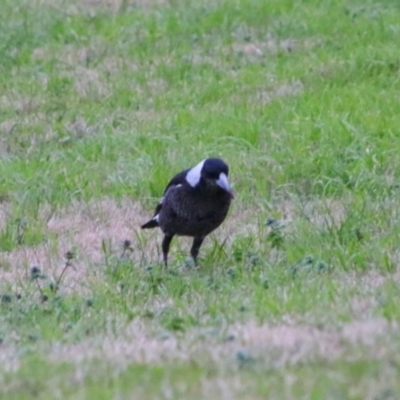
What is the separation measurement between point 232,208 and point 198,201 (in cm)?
156

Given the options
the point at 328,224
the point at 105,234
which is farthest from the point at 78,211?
the point at 328,224

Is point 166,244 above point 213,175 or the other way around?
the other way around

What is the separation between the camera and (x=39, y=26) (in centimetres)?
1560

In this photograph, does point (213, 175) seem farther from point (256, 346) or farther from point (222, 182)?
point (256, 346)

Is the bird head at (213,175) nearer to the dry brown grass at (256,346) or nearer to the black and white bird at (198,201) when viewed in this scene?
the black and white bird at (198,201)

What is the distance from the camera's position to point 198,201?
25.8 feet

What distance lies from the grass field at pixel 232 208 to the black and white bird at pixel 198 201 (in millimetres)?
267

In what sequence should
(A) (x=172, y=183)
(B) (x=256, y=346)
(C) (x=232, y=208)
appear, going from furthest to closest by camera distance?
(C) (x=232, y=208)
(A) (x=172, y=183)
(B) (x=256, y=346)

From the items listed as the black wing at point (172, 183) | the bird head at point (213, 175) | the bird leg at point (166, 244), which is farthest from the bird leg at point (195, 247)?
the bird head at point (213, 175)

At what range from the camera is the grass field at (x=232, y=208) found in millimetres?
4969

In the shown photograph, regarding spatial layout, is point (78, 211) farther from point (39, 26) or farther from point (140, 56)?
point (39, 26)

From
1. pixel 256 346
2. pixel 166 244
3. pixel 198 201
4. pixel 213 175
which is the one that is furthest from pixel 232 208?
pixel 256 346

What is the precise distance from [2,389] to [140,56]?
996 cm

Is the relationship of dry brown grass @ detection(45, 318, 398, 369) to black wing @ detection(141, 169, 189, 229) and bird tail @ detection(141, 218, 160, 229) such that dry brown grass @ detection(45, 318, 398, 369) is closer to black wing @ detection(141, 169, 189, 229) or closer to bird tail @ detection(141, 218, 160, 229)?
black wing @ detection(141, 169, 189, 229)
